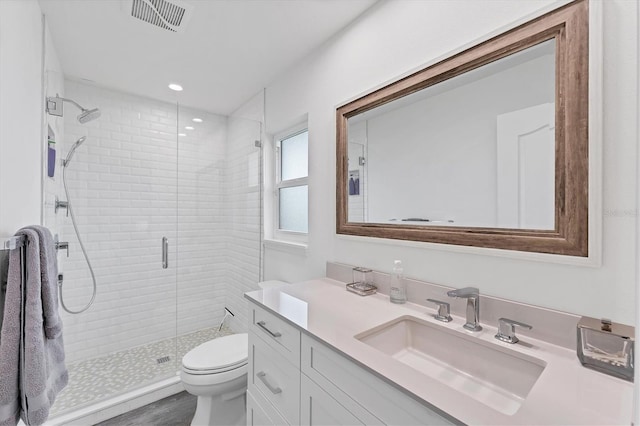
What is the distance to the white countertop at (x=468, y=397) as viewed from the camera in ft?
1.87

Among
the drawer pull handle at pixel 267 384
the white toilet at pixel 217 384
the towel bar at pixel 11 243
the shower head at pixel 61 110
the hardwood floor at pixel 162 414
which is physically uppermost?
the shower head at pixel 61 110

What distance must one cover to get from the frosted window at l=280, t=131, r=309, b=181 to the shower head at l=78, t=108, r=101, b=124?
152 cm

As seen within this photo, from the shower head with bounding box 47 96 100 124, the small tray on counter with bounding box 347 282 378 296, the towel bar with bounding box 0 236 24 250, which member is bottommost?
the small tray on counter with bounding box 347 282 378 296

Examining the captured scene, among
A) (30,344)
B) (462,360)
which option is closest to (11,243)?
(30,344)

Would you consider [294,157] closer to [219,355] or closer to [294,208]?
[294,208]

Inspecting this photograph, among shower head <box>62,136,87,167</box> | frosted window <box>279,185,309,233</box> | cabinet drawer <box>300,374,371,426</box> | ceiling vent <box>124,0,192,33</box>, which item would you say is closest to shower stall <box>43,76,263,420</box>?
shower head <box>62,136,87,167</box>

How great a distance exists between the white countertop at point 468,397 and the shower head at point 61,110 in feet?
6.58

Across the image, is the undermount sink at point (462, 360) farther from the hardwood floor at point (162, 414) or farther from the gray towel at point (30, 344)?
the hardwood floor at point (162, 414)

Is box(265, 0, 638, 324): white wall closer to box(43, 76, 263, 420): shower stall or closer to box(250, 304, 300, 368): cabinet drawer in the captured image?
box(250, 304, 300, 368): cabinet drawer

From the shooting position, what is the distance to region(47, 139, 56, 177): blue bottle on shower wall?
1.86 m

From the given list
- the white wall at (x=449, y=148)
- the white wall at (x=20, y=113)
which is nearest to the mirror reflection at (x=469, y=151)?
the white wall at (x=449, y=148)

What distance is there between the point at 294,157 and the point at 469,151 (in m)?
1.47

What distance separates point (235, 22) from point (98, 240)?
2.06 meters

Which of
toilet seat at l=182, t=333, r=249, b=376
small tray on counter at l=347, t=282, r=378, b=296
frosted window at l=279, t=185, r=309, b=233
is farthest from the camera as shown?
frosted window at l=279, t=185, r=309, b=233
